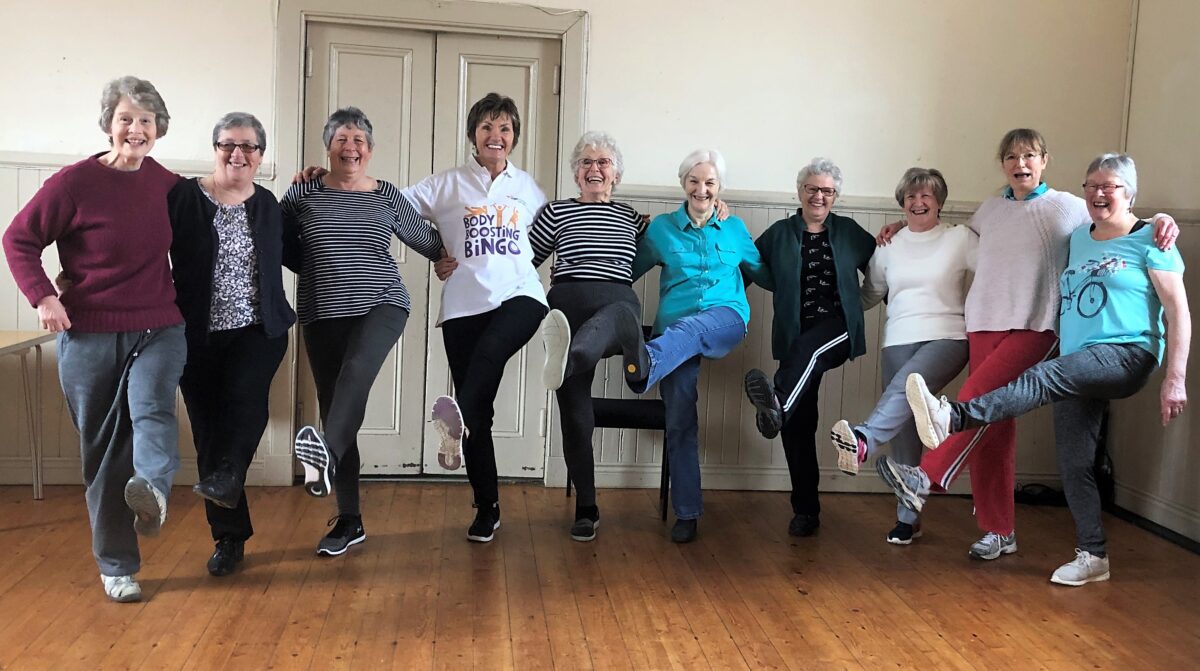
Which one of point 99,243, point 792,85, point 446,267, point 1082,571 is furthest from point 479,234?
point 1082,571

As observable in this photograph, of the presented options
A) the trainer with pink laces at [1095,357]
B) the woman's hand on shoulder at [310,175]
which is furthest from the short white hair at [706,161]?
the woman's hand on shoulder at [310,175]

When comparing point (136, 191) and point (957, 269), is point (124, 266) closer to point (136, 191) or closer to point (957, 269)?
point (136, 191)

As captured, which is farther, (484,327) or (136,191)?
(484,327)

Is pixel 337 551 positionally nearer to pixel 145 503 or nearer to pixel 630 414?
pixel 145 503

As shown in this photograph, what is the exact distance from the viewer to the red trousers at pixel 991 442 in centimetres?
354

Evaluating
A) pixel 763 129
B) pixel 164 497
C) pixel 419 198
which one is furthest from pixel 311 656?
pixel 763 129

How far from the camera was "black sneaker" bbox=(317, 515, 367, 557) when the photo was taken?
3.46 metres

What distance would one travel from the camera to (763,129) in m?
4.65

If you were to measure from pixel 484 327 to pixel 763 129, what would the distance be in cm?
186

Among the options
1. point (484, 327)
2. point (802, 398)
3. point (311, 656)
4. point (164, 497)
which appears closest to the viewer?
point (311, 656)

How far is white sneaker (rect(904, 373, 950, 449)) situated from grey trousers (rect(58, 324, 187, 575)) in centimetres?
230

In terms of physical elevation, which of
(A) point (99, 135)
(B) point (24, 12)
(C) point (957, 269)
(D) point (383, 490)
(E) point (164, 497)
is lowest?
(D) point (383, 490)

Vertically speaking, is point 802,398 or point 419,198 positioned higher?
point 419,198

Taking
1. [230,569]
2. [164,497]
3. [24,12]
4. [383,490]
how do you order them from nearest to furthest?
[164,497] < [230,569] < [24,12] < [383,490]
